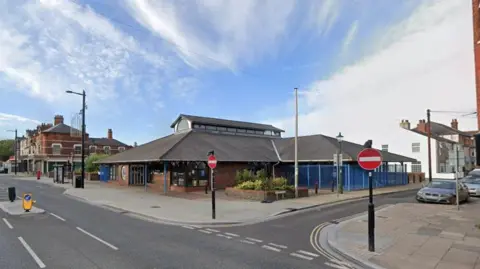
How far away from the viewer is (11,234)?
10.5 meters

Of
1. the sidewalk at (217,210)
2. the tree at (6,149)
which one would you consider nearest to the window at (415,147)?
the sidewalk at (217,210)

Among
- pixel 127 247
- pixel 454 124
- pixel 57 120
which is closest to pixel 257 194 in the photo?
pixel 127 247

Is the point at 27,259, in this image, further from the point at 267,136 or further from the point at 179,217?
the point at 267,136

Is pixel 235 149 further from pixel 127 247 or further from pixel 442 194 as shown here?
pixel 127 247

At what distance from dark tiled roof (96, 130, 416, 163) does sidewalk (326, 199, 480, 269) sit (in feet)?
49.0

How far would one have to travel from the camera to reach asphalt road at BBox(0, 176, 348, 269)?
7.54 m

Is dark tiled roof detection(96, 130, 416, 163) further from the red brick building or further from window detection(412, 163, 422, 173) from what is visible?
the red brick building

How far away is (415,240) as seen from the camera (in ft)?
32.7

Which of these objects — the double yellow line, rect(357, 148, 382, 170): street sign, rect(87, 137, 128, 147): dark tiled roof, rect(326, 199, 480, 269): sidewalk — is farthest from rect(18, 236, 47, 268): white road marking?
rect(87, 137, 128, 147): dark tiled roof

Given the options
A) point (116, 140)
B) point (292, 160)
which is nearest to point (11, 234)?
point (292, 160)

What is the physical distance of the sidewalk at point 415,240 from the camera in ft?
25.8

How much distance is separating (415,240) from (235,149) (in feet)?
78.3

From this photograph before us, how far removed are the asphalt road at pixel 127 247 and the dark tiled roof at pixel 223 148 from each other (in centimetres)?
1346

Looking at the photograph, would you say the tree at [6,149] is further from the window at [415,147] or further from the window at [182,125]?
the window at [415,147]
